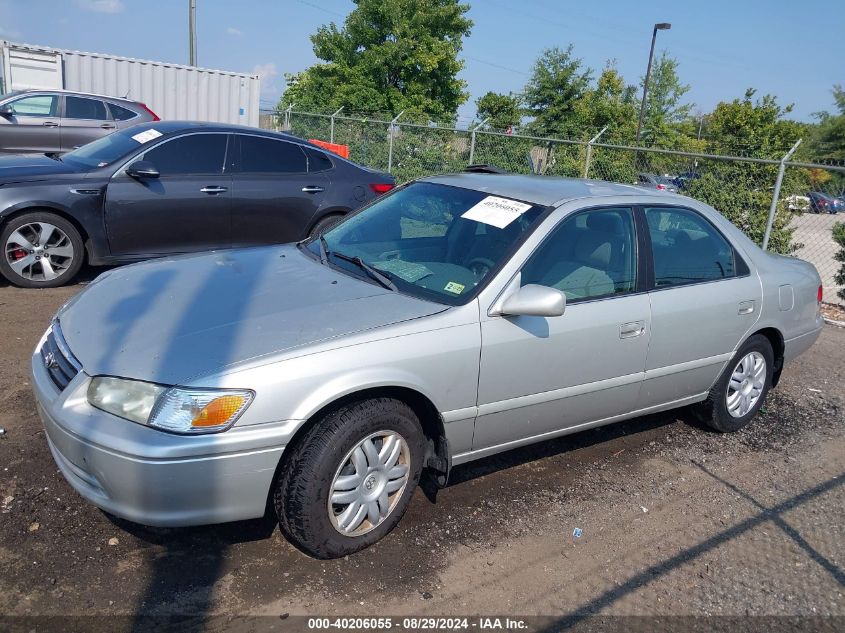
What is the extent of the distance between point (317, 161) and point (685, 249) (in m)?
4.45

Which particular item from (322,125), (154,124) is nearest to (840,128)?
(322,125)

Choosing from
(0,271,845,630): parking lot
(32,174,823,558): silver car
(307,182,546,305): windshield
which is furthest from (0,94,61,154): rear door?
(32,174,823,558): silver car

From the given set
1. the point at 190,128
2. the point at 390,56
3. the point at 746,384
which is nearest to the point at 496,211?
the point at 746,384

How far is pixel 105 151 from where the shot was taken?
6910mm

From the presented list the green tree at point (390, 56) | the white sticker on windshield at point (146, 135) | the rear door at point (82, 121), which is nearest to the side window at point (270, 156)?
the white sticker on windshield at point (146, 135)

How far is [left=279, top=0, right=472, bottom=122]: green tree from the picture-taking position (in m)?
27.0

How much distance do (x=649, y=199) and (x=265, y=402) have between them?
273 centimetres

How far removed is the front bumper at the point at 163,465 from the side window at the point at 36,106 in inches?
447

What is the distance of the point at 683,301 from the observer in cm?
421

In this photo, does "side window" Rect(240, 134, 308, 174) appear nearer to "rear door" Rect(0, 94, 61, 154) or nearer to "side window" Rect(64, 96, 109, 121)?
"rear door" Rect(0, 94, 61, 154)

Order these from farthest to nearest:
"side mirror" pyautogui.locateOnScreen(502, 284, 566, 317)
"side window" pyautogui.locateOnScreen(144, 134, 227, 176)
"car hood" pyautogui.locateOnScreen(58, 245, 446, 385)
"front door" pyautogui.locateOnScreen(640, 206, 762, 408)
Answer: "side window" pyautogui.locateOnScreen(144, 134, 227, 176) → "front door" pyautogui.locateOnScreen(640, 206, 762, 408) → "side mirror" pyautogui.locateOnScreen(502, 284, 566, 317) → "car hood" pyautogui.locateOnScreen(58, 245, 446, 385)

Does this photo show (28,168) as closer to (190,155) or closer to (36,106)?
(190,155)

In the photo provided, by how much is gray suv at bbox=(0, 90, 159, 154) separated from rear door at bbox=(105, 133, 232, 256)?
566 cm

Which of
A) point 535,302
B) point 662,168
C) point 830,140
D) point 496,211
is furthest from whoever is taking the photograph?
point 830,140
